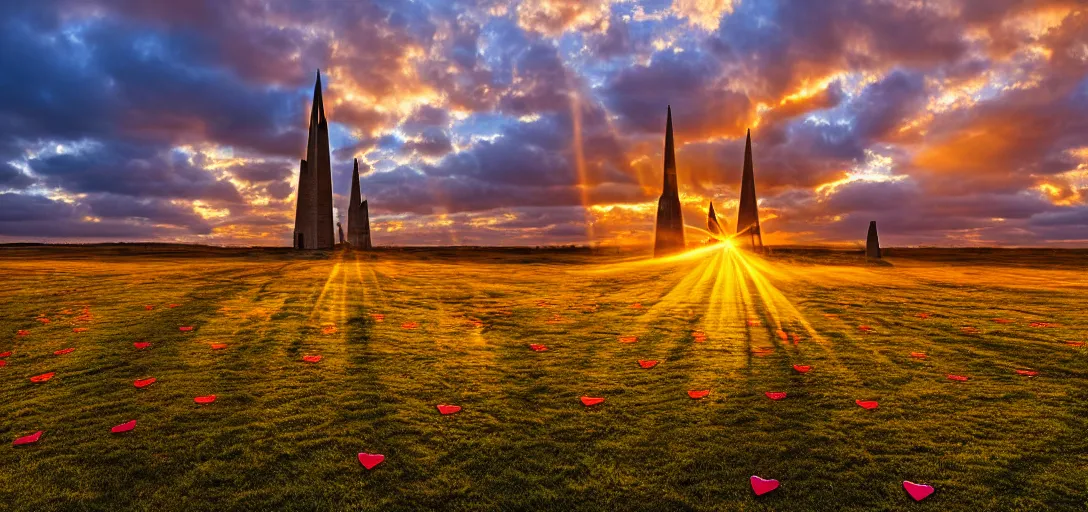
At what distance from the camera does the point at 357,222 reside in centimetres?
4525

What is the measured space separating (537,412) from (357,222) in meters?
43.3

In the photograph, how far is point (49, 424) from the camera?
17.1ft

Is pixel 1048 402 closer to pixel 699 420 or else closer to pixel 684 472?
pixel 699 420

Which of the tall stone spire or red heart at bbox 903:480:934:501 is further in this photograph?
the tall stone spire

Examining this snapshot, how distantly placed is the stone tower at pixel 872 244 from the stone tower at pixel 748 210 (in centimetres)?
763

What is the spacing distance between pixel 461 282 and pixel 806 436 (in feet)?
54.7

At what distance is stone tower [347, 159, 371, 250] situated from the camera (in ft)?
148

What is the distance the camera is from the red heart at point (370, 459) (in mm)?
4207

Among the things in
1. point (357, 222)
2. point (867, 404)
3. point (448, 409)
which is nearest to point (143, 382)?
point (448, 409)

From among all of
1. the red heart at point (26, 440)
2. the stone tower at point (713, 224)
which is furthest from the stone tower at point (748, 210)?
the red heart at point (26, 440)

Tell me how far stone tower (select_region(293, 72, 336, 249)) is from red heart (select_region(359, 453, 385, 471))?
36.8 metres

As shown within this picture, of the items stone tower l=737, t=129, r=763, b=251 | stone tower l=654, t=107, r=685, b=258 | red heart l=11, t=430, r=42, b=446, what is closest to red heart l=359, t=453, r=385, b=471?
red heart l=11, t=430, r=42, b=446

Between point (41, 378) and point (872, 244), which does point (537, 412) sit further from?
point (872, 244)

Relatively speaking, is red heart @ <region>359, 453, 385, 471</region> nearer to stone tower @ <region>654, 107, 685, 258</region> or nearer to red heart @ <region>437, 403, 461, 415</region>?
red heart @ <region>437, 403, 461, 415</region>
